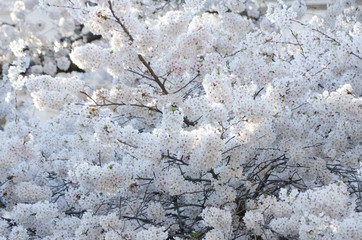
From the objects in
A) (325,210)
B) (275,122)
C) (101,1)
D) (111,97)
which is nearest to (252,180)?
(275,122)

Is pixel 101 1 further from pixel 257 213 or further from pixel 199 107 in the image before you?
pixel 257 213

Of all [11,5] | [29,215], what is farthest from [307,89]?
[11,5]

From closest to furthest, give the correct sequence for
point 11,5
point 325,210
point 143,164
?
point 325,210
point 143,164
point 11,5

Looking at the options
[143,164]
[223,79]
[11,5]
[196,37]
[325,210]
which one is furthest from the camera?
[11,5]

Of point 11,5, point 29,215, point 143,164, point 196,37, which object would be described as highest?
point 196,37

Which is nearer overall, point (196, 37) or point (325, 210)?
point (325, 210)

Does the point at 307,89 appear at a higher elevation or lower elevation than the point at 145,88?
higher

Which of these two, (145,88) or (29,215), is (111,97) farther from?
(29,215)
